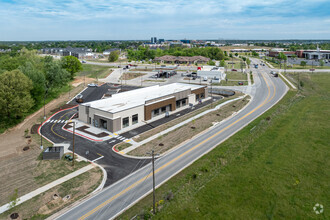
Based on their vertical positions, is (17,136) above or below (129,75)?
below

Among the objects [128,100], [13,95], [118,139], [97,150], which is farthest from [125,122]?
[13,95]

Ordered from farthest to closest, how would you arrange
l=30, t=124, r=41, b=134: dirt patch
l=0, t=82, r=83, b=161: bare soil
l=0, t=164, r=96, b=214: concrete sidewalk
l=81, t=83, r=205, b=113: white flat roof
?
l=81, t=83, r=205, b=113: white flat roof
l=30, t=124, r=41, b=134: dirt patch
l=0, t=82, r=83, b=161: bare soil
l=0, t=164, r=96, b=214: concrete sidewalk

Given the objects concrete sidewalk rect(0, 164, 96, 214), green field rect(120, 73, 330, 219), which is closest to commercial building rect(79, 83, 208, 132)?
concrete sidewalk rect(0, 164, 96, 214)

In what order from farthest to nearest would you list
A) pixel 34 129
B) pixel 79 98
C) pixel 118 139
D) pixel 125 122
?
1. pixel 79 98
2. pixel 125 122
3. pixel 34 129
4. pixel 118 139

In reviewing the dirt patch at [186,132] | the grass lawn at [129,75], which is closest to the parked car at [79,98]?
the dirt patch at [186,132]

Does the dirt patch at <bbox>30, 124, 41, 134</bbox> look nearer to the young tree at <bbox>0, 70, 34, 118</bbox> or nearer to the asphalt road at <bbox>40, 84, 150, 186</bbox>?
the asphalt road at <bbox>40, 84, 150, 186</bbox>

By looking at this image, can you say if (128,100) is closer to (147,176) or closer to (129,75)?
(147,176)
